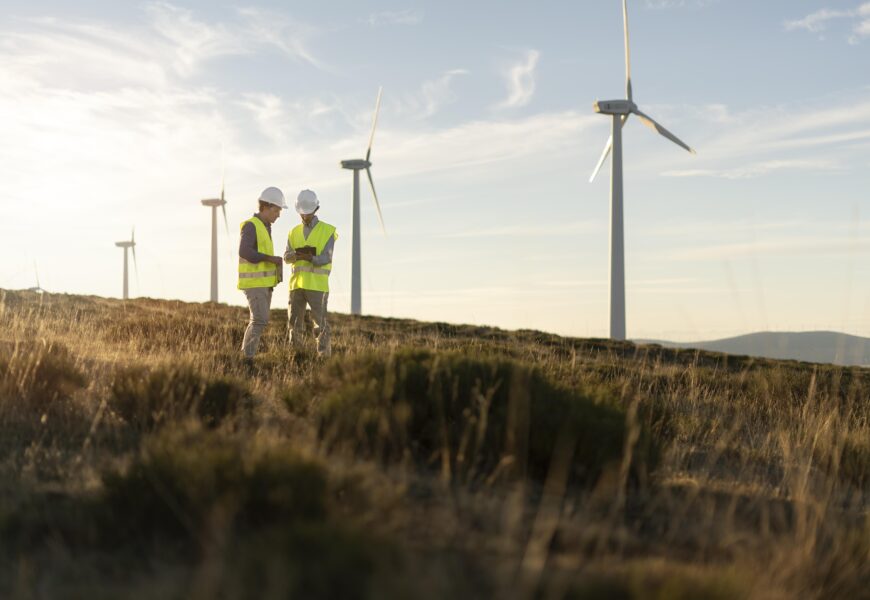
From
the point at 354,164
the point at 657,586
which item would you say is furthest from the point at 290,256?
the point at 354,164

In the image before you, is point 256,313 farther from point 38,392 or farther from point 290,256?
point 38,392

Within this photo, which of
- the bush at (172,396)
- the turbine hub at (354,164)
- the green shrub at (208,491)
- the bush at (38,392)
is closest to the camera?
the green shrub at (208,491)

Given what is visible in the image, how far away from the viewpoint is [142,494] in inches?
174

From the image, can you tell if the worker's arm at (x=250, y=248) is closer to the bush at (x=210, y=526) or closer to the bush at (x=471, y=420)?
the bush at (x=471, y=420)

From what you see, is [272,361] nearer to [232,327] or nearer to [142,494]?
[142,494]

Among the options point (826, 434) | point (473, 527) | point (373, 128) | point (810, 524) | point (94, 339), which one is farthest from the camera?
point (373, 128)

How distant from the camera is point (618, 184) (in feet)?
127

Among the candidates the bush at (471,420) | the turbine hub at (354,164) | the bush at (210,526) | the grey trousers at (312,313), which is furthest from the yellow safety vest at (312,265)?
the turbine hub at (354,164)

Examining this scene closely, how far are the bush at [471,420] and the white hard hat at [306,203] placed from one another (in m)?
6.08

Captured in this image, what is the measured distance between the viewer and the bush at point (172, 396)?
22.6 feet

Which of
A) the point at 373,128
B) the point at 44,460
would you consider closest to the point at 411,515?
the point at 44,460

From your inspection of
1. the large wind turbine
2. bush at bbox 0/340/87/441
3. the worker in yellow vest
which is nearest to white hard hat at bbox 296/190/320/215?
the worker in yellow vest

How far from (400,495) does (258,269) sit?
7.69 m

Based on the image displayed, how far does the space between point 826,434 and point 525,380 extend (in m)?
3.53
